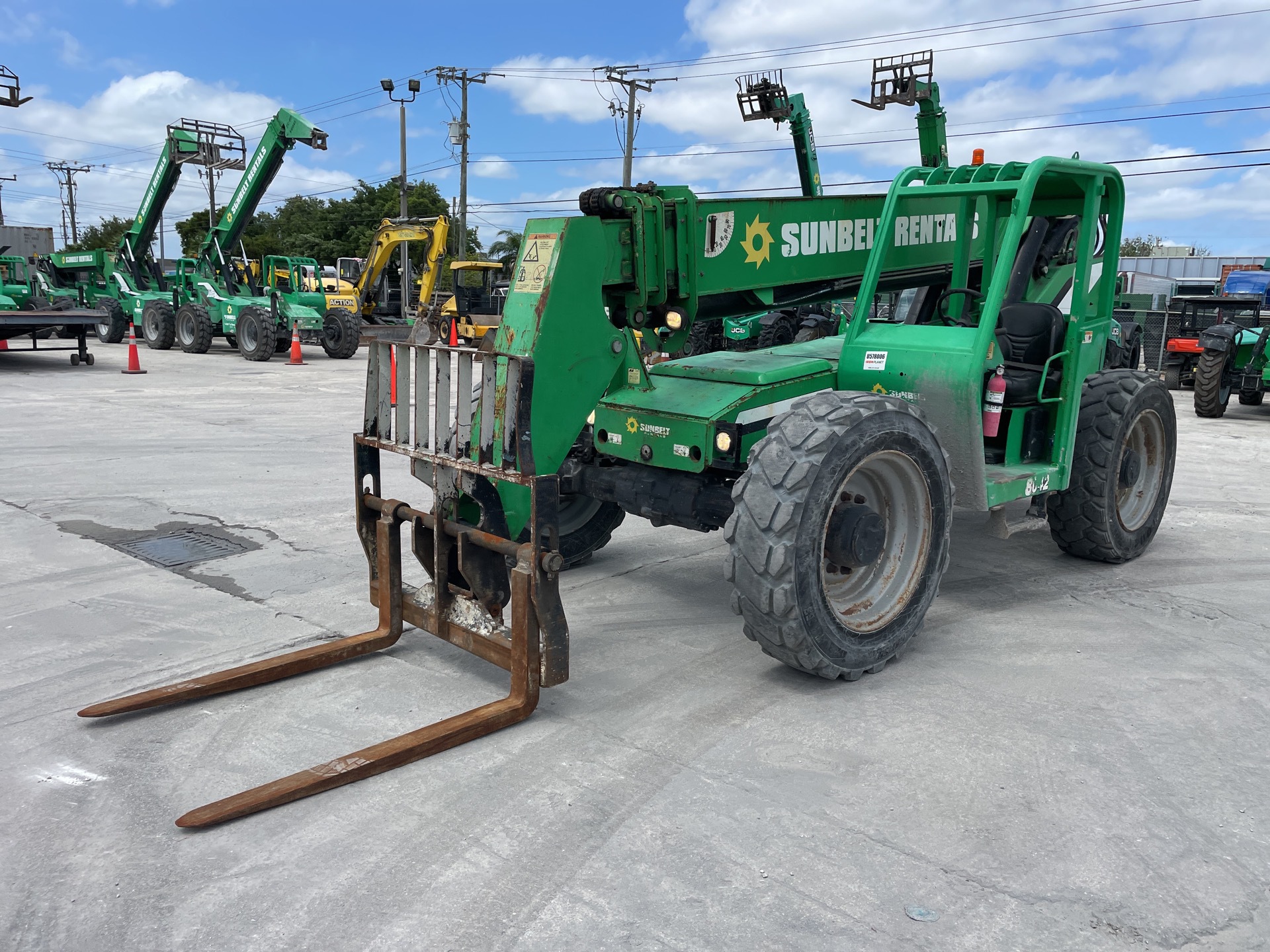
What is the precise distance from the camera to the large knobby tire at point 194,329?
22578mm

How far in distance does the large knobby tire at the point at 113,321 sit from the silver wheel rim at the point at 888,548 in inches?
962

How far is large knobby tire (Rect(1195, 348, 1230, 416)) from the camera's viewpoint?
15031 mm

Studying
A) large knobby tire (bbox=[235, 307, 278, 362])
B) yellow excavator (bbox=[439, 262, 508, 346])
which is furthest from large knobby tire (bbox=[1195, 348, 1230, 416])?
large knobby tire (bbox=[235, 307, 278, 362])

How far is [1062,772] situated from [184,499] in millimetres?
6660

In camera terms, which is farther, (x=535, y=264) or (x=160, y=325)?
(x=160, y=325)

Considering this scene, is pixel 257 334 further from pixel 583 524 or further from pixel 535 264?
pixel 535 264

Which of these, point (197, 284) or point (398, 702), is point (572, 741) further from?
point (197, 284)

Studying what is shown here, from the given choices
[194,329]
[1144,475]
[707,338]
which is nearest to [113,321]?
[194,329]

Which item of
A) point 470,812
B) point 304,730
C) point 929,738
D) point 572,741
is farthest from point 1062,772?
point 304,730

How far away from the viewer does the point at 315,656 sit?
4.52 m

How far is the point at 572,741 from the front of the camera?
3908mm

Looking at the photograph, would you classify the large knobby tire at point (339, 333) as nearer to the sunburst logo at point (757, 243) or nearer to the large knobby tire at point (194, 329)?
the large knobby tire at point (194, 329)

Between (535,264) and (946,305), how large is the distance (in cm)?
302

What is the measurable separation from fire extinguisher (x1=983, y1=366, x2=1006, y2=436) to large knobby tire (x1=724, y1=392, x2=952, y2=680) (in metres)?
0.70
